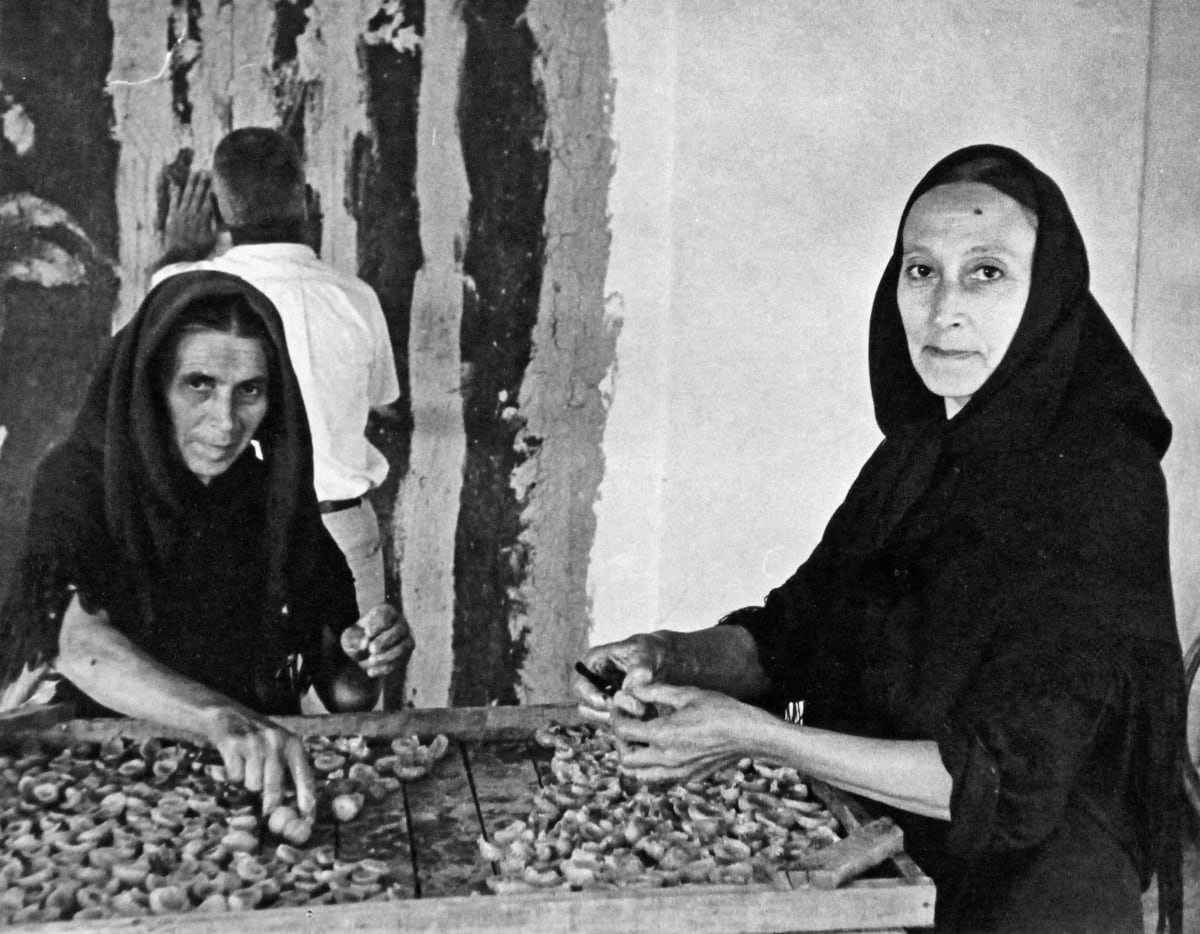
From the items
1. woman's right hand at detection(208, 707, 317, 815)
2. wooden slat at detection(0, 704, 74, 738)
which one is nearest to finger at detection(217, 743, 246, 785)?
woman's right hand at detection(208, 707, 317, 815)

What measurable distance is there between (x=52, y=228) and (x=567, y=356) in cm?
110

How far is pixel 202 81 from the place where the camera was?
2.62m

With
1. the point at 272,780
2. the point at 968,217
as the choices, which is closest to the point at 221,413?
the point at 272,780

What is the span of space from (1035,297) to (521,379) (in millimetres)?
1098

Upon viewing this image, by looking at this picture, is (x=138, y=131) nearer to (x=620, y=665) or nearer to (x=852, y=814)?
(x=620, y=665)

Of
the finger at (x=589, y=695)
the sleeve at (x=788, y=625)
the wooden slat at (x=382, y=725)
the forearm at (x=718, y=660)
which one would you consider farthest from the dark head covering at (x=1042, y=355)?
the wooden slat at (x=382, y=725)

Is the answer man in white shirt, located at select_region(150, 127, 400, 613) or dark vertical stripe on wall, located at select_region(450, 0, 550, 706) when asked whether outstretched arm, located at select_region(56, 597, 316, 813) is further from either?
dark vertical stripe on wall, located at select_region(450, 0, 550, 706)

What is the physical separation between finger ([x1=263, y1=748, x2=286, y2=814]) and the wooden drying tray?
129mm

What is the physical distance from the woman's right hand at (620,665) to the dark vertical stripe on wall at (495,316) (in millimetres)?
265

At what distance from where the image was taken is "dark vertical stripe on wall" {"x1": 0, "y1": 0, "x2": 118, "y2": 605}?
256 centimetres

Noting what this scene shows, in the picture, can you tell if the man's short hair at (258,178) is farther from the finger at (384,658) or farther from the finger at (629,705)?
the finger at (629,705)

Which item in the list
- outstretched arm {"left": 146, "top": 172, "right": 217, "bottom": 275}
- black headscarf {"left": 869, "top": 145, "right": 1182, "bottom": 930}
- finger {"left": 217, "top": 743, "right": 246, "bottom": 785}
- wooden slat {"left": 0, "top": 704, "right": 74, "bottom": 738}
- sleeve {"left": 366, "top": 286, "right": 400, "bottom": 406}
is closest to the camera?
finger {"left": 217, "top": 743, "right": 246, "bottom": 785}

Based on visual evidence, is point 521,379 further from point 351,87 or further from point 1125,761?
point 1125,761

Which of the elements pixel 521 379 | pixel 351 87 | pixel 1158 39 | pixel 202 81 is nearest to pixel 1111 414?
pixel 1158 39
